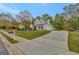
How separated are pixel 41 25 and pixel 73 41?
1.17ft

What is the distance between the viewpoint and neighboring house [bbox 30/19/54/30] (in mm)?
2611

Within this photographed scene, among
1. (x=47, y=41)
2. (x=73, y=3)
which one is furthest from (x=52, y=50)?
(x=73, y=3)

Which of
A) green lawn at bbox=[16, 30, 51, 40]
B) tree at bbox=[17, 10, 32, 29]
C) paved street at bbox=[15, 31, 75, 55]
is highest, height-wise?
tree at bbox=[17, 10, 32, 29]

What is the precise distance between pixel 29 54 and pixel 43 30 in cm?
28

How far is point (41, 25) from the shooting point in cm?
262

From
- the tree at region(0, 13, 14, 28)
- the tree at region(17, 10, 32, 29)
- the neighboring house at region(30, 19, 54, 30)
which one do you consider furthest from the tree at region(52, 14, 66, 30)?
the tree at region(0, 13, 14, 28)

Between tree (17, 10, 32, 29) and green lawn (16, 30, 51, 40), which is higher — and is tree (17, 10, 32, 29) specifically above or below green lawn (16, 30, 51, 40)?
above

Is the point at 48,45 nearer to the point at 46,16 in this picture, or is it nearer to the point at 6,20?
the point at 46,16

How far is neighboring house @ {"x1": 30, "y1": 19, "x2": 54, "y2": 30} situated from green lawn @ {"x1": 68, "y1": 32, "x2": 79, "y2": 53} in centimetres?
21

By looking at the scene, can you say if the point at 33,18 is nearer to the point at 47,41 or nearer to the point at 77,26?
the point at 47,41

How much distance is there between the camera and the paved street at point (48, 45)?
101 inches

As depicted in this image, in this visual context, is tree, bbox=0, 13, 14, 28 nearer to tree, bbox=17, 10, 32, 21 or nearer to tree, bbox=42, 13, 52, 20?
tree, bbox=17, 10, 32, 21

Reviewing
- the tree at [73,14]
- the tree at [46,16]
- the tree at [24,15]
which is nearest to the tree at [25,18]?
the tree at [24,15]

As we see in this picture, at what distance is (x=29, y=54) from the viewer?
8.43ft
